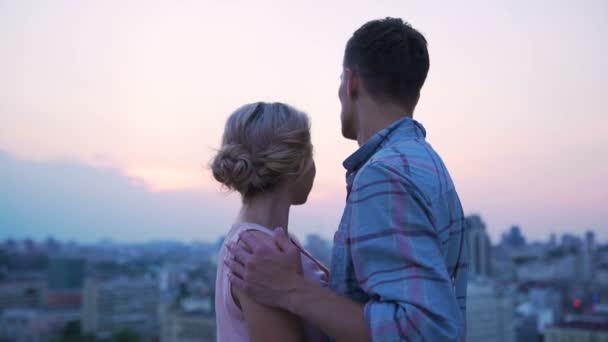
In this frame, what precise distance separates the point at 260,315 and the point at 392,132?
39 centimetres

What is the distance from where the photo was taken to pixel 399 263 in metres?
1.10

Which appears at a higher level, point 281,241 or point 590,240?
point 281,241

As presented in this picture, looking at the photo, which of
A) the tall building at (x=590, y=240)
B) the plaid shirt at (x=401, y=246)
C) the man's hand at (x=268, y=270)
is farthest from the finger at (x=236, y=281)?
the tall building at (x=590, y=240)

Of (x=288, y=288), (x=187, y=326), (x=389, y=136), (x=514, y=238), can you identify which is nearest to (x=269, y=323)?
(x=288, y=288)

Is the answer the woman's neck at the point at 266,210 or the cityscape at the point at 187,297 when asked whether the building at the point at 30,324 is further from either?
the woman's neck at the point at 266,210

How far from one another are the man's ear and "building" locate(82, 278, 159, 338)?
103 ft

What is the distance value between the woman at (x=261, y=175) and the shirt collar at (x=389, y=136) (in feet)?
0.55

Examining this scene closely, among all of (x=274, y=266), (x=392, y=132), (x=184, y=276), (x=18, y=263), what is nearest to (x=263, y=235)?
(x=274, y=266)

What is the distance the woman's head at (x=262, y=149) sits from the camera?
1.41 m

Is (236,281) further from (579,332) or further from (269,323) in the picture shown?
(579,332)

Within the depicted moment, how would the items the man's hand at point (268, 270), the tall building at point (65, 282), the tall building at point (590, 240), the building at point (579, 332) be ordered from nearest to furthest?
the man's hand at point (268, 270)
the building at point (579, 332)
the tall building at point (65, 282)
the tall building at point (590, 240)

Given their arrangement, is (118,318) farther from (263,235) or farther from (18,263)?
(263,235)

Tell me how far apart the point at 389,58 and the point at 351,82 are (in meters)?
0.08

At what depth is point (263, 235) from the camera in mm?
1312
